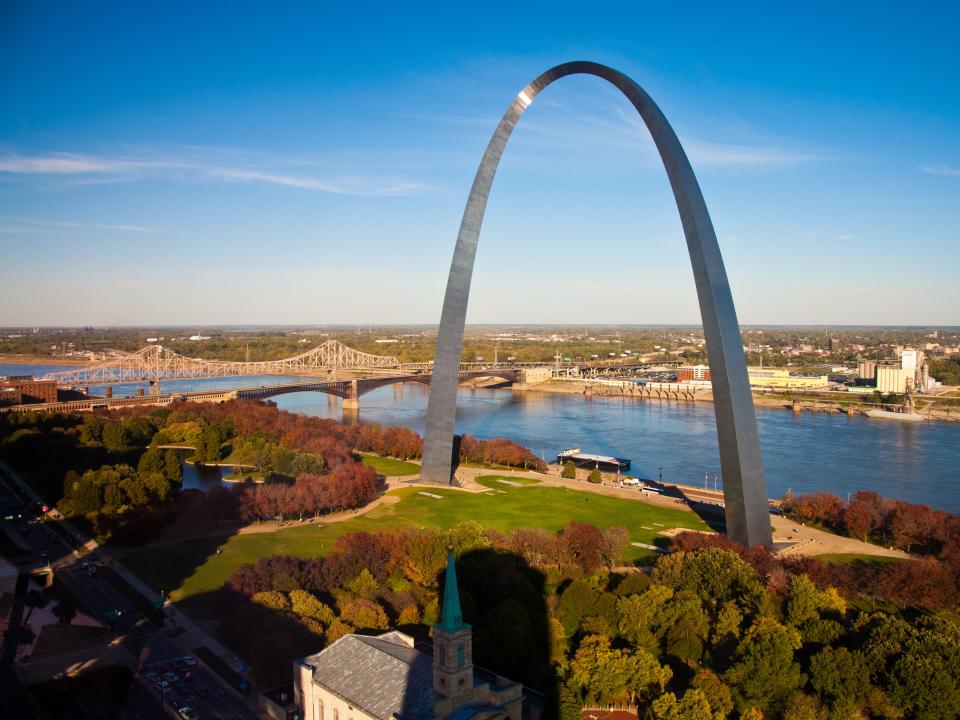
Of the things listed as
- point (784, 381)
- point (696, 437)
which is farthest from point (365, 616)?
point (784, 381)

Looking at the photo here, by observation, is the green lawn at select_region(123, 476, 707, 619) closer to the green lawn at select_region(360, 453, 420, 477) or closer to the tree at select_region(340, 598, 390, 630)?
the tree at select_region(340, 598, 390, 630)

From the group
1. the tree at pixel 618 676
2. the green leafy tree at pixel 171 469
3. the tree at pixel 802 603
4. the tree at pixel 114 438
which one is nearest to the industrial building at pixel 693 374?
the tree at pixel 114 438

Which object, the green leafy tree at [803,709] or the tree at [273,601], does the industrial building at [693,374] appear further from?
the green leafy tree at [803,709]

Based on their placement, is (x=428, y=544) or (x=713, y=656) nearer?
(x=713, y=656)

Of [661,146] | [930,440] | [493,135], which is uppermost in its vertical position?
[493,135]

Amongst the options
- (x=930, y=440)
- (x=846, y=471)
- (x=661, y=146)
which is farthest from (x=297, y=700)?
(x=930, y=440)

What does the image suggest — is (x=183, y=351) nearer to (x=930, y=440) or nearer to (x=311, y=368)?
(x=311, y=368)

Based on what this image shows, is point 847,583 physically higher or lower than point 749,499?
lower
